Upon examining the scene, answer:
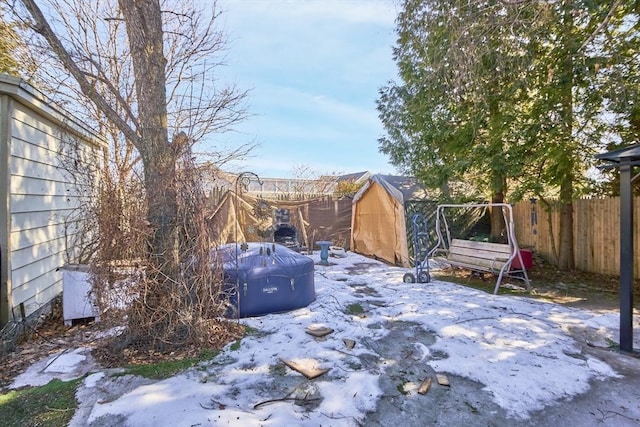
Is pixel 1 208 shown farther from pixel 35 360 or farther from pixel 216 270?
pixel 216 270

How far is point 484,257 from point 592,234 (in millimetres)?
2778

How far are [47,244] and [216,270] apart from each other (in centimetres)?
257

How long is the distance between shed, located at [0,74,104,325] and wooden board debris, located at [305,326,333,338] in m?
2.54

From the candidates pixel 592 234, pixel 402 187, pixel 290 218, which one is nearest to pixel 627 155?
pixel 592 234

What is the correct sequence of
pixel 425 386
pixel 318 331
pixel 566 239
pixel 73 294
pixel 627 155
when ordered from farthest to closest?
1. pixel 566 239
2. pixel 73 294
3. pixel 318 331
4. pixel 627 155
5. pixel 425 386

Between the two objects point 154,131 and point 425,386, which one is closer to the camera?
point 425,386

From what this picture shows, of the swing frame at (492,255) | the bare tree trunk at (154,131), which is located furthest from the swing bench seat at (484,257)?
the bare tree trunk at (154,131)

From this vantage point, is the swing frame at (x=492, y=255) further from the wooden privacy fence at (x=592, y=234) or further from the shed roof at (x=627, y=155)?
the shed roof at (x=627, y=155)

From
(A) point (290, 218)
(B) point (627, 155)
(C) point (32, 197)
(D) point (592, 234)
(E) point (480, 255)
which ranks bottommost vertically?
(E) point (480, 255)

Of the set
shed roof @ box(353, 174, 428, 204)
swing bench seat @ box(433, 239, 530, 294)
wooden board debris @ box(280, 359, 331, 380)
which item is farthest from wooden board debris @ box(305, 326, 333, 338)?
shed roof @ box(353, 174, 428, 204)

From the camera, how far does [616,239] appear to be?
21.9ft

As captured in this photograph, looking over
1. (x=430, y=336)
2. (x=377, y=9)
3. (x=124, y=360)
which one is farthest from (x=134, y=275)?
(x=377, y=9)

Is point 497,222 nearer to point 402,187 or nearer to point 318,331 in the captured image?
point 402,187

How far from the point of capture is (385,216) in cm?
925
